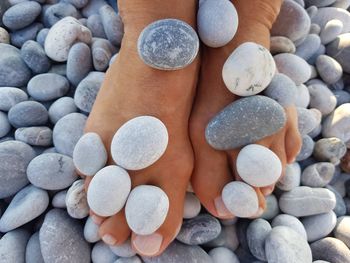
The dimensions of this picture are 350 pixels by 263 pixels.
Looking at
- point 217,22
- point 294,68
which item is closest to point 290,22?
point 294,68

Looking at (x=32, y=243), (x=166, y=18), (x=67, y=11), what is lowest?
(x=32, y=243)

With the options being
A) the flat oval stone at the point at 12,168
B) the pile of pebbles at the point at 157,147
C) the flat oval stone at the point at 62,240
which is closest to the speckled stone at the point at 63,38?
the pile of pebbles at the point at 157,147

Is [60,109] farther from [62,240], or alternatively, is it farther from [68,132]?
[62,240]

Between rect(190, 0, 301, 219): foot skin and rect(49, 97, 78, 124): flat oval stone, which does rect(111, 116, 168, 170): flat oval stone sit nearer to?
rect(190, 0, 301, 219): foot skin

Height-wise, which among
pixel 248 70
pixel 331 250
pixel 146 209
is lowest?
pixel 331 250

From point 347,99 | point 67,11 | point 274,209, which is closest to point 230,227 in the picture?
point 274,209

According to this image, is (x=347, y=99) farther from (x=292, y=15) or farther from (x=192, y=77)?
(x=192, y=77)

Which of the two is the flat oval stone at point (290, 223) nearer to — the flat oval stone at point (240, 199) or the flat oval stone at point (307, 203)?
the flat oval stone at point (307, 203)

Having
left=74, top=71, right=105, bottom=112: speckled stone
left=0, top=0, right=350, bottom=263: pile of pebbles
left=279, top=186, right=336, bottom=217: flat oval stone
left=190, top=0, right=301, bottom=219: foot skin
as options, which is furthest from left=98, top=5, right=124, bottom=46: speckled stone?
left=279, top=186, right=336, bottom=217: flat oval stone

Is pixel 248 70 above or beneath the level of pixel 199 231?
above
